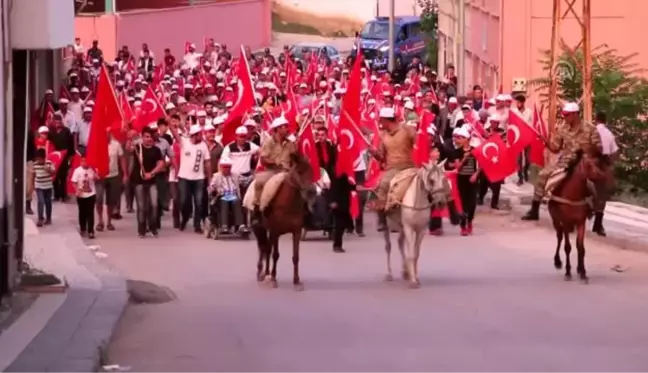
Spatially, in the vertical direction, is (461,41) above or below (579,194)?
above

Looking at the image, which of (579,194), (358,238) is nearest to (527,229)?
(358,238)

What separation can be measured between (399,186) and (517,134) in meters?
8.01

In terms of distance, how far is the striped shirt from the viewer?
26.9m

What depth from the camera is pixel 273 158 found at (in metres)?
19.6

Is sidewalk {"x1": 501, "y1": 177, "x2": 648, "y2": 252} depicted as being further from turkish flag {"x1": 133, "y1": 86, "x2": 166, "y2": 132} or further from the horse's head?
turkish flag {"x1": 133, "y1": 86, "x2": 166, "y2": 132}

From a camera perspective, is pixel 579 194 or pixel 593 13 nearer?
pixel 579 194

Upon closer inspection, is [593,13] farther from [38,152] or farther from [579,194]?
[579,194]

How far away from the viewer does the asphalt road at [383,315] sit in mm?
13984

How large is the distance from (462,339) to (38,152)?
1410cm

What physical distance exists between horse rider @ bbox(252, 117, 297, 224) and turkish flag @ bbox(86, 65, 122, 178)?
3.24 metres

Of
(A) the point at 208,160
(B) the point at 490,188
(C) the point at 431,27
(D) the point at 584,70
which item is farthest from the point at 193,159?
(C) the point at 431,27

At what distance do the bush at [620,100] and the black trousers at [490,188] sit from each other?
247 cm

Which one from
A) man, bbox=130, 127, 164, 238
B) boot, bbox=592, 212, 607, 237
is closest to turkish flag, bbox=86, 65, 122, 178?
man, bbox=130, 127, 164, 238

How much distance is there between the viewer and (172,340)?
15391 millimetres
